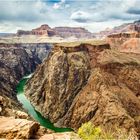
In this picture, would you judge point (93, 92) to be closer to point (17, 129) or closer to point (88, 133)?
point (88, 133)

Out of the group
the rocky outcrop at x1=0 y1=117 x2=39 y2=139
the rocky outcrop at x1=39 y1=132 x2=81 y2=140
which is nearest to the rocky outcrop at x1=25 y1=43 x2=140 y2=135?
the rocky outcrop at x1=39 y1=132 x2=81 y2=140

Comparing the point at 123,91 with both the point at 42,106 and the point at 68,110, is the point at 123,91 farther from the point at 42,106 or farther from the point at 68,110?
the point at 42,106

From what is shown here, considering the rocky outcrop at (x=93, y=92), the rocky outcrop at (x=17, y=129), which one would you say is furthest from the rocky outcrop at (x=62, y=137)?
the rocky outcrop at (x=93, y=92)

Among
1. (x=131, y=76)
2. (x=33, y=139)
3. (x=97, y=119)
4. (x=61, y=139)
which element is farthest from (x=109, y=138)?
(x=131, y=76)

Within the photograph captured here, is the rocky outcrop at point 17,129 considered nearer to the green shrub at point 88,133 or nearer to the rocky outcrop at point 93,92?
the green shrub at point 88,133

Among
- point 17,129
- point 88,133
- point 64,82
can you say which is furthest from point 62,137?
point 64,82

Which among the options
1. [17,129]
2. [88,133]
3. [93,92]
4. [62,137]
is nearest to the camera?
[17,129]

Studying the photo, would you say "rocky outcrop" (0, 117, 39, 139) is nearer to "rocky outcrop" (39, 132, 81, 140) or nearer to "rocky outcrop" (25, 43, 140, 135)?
"rocky outcrop" (39, 132, 81, 140)

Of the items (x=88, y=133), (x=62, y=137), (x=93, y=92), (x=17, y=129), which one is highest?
(x=17, y=129)
